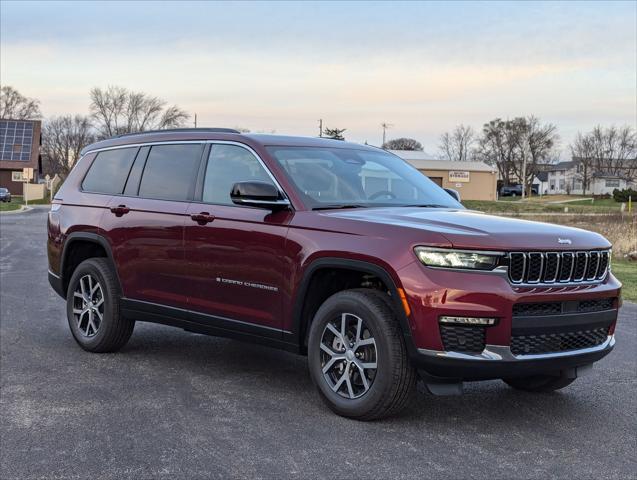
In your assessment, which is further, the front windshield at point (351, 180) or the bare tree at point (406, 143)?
the bare tree at point (406, 143)

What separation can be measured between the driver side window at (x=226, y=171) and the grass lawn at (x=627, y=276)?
25.5ft

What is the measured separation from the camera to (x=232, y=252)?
5562 mm

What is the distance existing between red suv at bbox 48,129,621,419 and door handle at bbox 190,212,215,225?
2cm

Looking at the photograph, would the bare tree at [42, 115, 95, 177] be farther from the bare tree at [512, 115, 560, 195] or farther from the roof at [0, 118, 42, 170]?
the bare tree at [512, 115, 560, 195]

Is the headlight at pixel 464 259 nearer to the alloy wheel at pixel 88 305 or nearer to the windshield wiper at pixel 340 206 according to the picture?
the windshield wiper at pixel 340 206

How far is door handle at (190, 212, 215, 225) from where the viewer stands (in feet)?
18.9

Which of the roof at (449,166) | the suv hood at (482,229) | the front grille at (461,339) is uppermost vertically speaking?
the roof at (449,166)

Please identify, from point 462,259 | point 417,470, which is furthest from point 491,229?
point 417,470

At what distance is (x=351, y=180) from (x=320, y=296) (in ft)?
3.23

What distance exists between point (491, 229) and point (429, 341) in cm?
79

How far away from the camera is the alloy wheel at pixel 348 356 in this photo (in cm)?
479

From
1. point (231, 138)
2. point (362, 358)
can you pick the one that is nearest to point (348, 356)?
point (362, 358)

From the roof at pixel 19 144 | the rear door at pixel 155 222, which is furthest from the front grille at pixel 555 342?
the roof at pixel 19 144

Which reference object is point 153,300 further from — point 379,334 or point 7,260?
point 7,260
